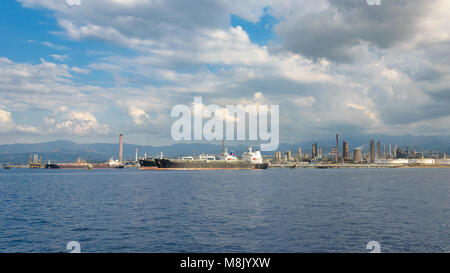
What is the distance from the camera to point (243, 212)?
3753 cm

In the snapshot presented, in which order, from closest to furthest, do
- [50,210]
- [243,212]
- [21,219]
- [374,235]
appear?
[374,235] → [21,219] → [243,212] → [50,210]

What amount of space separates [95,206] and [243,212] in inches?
834
